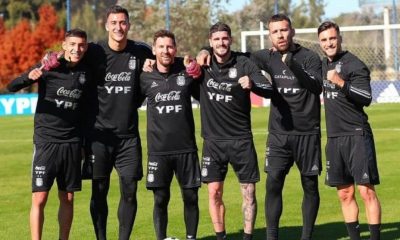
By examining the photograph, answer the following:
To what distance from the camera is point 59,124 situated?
10156 millimetres

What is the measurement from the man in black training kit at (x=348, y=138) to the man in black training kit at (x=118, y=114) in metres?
2.10

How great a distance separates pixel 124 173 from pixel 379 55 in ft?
106

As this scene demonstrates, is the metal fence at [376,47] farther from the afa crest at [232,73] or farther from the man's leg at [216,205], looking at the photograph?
the man's leg at [216,205]

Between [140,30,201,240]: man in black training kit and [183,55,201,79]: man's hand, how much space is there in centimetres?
14

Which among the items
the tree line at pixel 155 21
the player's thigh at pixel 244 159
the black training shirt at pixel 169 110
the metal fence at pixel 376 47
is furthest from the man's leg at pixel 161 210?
the tree line at pixel 155 21

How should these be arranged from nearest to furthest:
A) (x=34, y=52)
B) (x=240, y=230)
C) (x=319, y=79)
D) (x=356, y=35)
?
(x=319, y=79), (x=240, y=230), (x=356, y=35), (x=34, y=52)

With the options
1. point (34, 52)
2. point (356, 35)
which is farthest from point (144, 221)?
point (34, 52)

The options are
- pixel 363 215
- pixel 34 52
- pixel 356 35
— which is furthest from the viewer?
pixel 34 52

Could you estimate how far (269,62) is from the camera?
10.6 metres

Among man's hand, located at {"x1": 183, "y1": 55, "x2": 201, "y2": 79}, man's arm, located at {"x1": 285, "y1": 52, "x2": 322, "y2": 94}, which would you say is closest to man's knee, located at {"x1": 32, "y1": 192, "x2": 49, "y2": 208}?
man's hand, located at {"x1": 183, "y1": 55, "x2": 201, "y2": 79}

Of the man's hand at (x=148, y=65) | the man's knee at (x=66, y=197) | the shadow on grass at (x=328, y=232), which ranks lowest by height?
the shadow on grass at (x=328, y=232)

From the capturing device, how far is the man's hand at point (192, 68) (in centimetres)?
1015

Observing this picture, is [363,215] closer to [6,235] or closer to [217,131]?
[217,131]

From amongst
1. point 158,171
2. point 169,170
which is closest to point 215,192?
point 169,170
